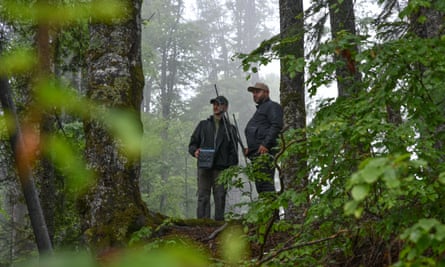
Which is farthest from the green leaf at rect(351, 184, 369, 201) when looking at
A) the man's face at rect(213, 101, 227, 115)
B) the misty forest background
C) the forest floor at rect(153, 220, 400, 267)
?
the man's face at rect(213, 101, 227, 115)

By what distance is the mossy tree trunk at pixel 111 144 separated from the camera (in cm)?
425

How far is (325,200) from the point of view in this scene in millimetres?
2572

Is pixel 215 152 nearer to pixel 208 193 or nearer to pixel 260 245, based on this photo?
pixel 208 193

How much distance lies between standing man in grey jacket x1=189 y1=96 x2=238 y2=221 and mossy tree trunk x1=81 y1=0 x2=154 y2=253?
233 centimetres

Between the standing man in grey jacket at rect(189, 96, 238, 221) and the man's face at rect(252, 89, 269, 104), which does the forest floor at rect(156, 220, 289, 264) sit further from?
the man's face at rect(252, 89, 269, 104)

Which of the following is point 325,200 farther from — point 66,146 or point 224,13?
point 224,13

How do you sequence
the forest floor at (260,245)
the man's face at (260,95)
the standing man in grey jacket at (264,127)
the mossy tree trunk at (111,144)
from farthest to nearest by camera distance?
the man's face at (260,95) → the standing man in grey jacket at (264,127) → the mossy tree trunk at (111,144) → the forest floor at (260,245)

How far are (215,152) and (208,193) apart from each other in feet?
2.39

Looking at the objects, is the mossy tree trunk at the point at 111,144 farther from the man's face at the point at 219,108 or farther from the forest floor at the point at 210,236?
the man's face at the point at 219,108

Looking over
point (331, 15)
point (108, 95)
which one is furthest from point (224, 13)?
point (108, 95)

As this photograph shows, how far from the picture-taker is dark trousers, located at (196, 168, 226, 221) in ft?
22.5

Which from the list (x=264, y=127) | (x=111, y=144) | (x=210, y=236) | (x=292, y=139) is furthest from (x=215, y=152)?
(x=292, y=139)

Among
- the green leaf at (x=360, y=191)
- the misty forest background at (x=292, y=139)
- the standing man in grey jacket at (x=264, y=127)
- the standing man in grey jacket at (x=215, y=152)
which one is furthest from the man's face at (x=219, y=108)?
the green leaf at (x=360, y=191)

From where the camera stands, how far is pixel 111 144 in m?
4.31
